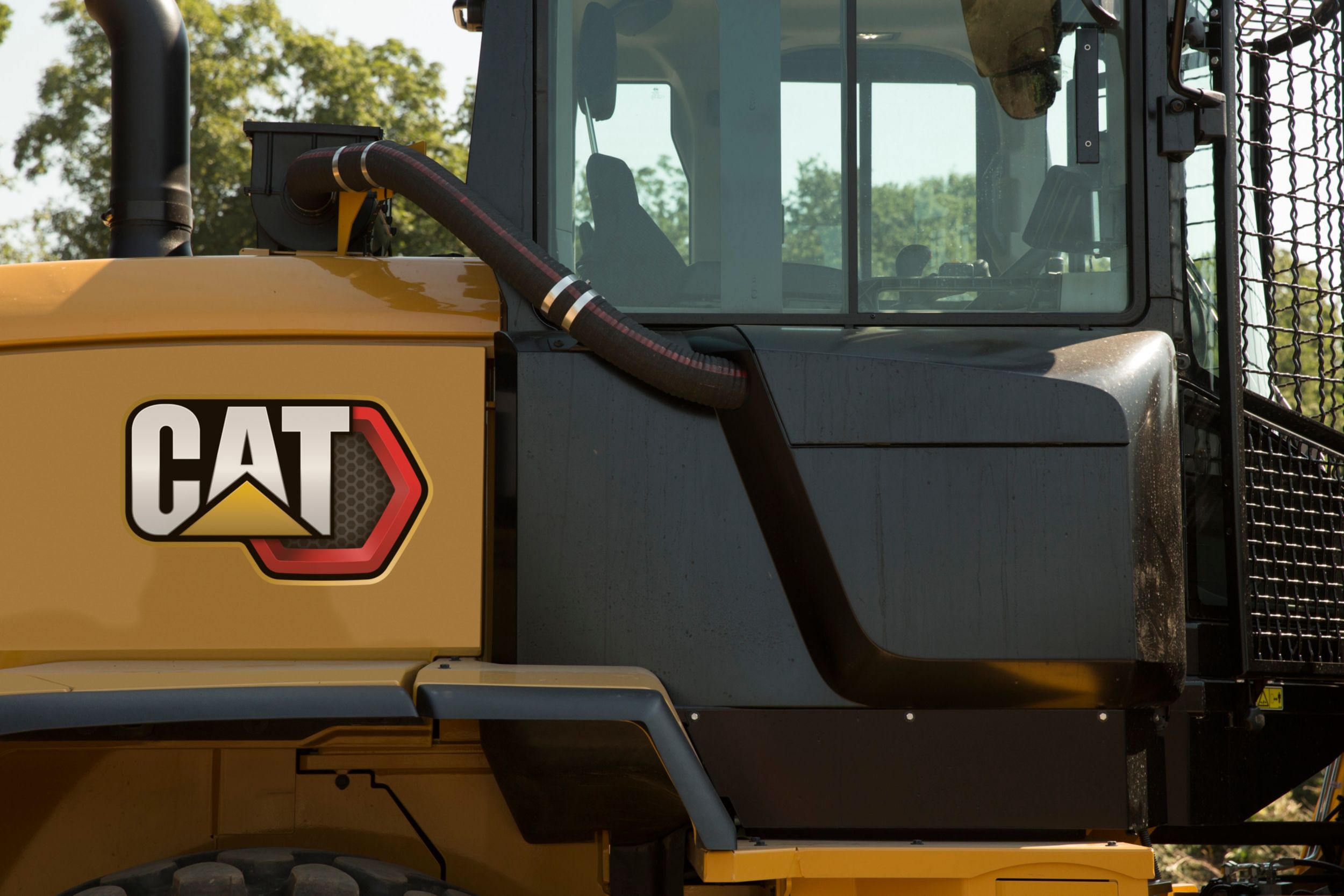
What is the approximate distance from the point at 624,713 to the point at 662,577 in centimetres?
27

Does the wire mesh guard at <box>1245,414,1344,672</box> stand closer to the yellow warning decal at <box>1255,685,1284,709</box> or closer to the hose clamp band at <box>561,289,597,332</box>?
the yellow warning decal at <box>1255,685,1284,709</box>

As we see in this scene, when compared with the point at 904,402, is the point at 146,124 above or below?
above

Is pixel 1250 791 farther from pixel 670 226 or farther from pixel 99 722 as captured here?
pixel 99 722

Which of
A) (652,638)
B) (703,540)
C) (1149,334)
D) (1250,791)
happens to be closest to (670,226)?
(703,540)

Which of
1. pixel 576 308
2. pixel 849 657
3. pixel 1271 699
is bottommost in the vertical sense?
pixel 1271 699

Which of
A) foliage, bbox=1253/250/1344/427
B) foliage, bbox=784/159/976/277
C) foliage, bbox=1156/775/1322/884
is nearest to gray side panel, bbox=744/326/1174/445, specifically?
foliage, bbox=784/159/976/277

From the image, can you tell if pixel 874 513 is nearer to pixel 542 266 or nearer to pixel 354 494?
pixel 542 266

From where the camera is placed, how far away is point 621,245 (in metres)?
2.29

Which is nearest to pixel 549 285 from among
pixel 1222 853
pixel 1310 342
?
pixel 1310 342

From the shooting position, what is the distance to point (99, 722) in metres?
1.95

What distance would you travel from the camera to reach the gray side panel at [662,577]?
216cm

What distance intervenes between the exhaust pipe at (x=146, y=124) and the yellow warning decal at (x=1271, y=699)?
2632 mm

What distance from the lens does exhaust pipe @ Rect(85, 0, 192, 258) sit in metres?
2.74

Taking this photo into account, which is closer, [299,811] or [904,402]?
[904,402]
